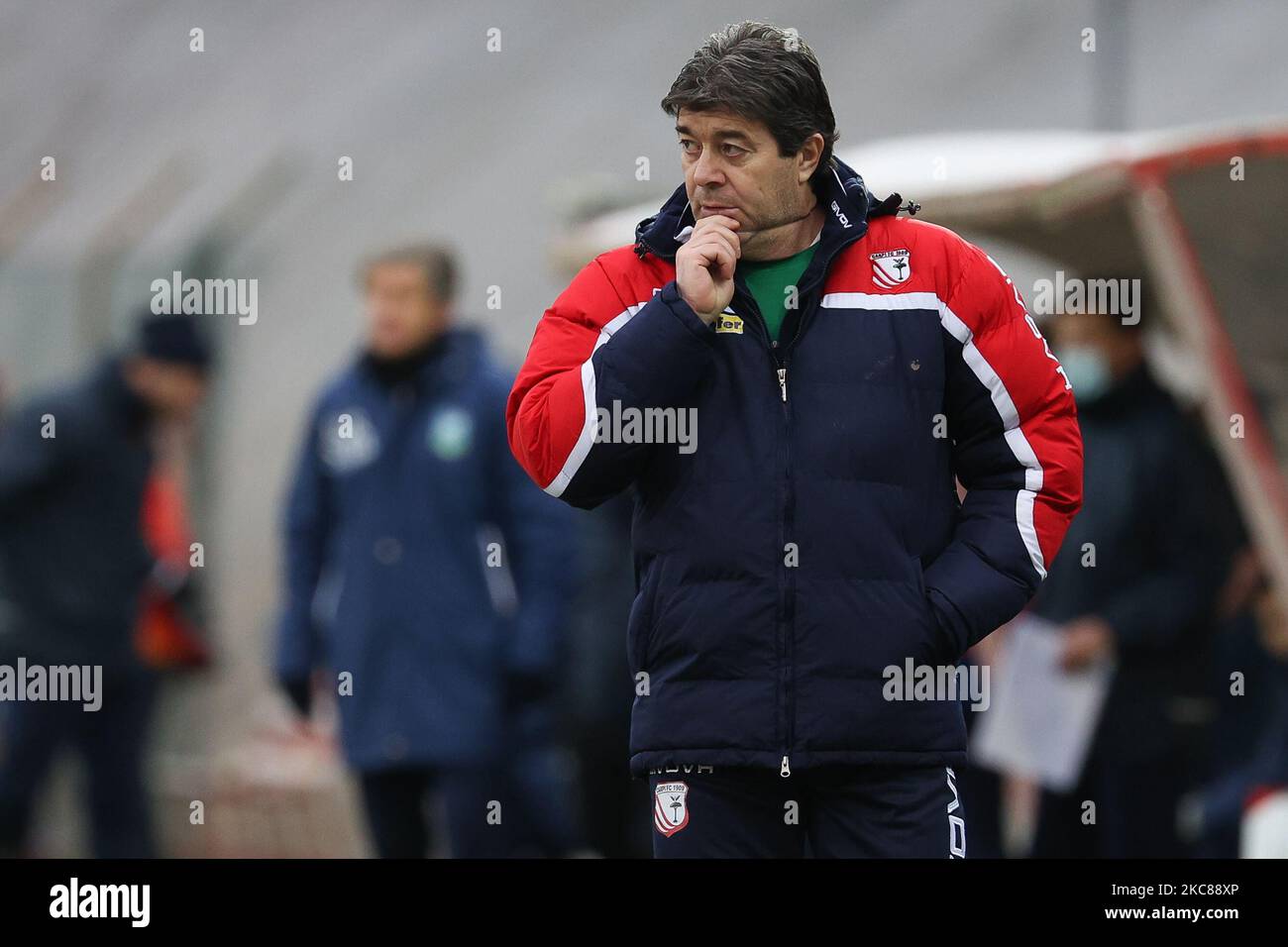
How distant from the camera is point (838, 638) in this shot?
131 inches

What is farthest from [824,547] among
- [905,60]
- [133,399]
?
[905,60]

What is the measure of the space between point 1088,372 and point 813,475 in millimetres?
3404

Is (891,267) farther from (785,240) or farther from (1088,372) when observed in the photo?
(1088,372)

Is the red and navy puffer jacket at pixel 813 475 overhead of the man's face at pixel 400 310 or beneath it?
beneath

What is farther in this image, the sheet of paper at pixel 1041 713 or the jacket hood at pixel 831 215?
the sheet of paper at pixel 1041 713

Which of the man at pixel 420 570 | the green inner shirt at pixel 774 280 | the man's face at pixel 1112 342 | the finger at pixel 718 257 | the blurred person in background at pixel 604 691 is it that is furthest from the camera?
the blurred person in background at pixel 604 691

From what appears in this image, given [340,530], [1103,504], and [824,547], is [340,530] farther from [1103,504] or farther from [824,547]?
[824,547]

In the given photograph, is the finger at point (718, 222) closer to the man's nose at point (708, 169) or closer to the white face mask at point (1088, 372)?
the man's nose at point (708, 169)

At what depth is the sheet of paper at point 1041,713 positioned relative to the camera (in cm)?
633

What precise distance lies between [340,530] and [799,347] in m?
3.11

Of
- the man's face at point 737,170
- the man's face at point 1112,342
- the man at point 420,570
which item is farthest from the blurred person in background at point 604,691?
the man's face at point 737,170

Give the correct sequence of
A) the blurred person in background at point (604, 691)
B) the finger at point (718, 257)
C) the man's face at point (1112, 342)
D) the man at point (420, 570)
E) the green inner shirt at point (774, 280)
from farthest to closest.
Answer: the blurred person in background at point (604, 691) → the man's face at point (1112, 342) → the man at point (420, 570) → the green inner shirt at point (774, 280) → the finger at point (718, 257)
